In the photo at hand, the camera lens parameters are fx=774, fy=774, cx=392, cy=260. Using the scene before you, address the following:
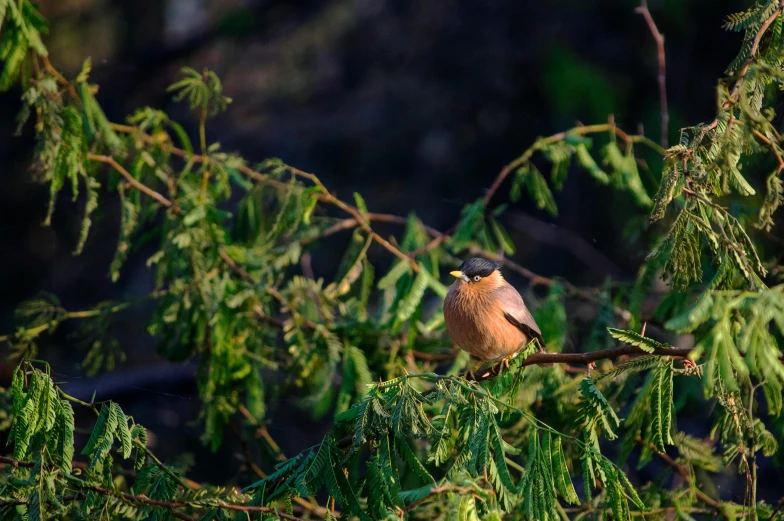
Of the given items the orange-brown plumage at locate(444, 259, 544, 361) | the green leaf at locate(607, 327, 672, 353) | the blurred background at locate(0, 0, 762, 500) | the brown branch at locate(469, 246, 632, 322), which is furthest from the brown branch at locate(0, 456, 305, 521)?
the blurred background at locate(0, 0, 762, 500)

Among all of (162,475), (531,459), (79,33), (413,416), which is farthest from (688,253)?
(79,33)

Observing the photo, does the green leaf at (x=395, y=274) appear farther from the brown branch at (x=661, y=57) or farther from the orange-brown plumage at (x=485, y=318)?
the brown branch at (x=661, y=57)

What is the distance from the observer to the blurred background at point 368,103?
25.7ft

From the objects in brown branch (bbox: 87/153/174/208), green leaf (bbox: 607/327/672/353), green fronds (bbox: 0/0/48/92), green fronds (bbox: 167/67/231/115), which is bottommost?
brown branch (bbox: 87/153/174/208)

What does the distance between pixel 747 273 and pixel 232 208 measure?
7699mm

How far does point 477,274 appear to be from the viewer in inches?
185

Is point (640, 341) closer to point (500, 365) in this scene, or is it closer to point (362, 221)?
point (500, 365)

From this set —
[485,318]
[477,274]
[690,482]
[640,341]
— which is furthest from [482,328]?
[640,341]

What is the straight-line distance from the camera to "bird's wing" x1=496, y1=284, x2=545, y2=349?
4426 mm

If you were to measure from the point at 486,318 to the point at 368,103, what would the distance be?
251 inches

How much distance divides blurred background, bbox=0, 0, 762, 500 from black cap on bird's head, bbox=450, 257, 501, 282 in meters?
2.56

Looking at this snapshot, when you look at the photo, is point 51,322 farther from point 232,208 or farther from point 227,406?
point 232,208

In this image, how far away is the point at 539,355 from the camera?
3.04 meters

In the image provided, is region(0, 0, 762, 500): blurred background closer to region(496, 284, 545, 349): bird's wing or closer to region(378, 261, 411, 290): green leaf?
region(496, 284, 545, 349): bird's wing
